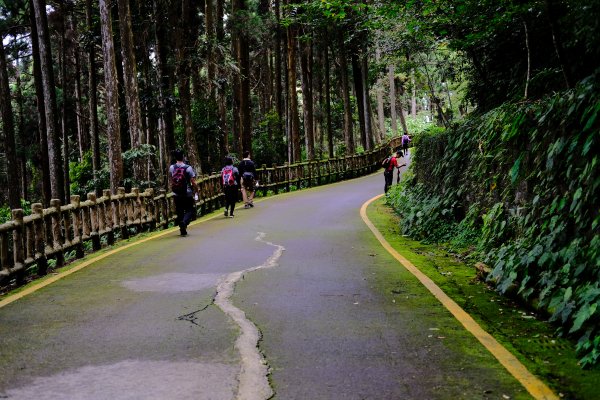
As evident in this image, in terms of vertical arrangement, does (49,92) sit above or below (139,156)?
above

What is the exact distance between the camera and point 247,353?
16.0 feet

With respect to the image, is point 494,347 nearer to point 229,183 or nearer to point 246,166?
point 229,183

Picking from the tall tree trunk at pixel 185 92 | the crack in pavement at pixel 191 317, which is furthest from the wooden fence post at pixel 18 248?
the tall tree trunk at pixel 185 92

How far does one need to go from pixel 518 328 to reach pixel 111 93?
1580cm

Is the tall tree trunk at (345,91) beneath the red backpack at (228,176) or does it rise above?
above

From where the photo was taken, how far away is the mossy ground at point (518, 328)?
4.19 meters

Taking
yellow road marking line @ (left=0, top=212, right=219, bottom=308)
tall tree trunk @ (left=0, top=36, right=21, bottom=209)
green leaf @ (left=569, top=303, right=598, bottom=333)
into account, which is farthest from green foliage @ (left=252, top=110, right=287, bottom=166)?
green leaf @ (left=569, top=303, right=598, bottom=333)

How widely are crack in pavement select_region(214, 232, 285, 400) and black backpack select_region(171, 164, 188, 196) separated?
641cm

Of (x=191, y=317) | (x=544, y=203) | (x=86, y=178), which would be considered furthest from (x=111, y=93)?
(x=544, y=203)

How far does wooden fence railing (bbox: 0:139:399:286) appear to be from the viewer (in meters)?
8.97

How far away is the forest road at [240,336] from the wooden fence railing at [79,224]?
89 centimetres

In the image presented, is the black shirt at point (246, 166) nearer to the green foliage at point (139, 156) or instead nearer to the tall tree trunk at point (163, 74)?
the green foliage at point (139, 156)

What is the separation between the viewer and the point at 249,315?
6.17 meters

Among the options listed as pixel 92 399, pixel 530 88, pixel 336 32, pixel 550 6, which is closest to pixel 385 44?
pixel 336 32
